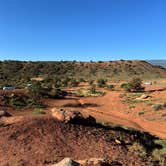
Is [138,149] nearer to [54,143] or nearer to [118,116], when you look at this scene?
[54,143]

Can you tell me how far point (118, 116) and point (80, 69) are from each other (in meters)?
76.9

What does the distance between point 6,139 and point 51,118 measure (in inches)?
114

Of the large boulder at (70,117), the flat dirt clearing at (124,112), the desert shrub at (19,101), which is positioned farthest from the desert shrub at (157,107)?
the large boulder at (70,117)

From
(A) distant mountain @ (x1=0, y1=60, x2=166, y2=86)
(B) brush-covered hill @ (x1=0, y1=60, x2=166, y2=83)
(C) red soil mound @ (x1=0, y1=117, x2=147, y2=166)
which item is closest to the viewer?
(C) red soil mound @ (x1=0, y1=117, x2=147, y2=166)

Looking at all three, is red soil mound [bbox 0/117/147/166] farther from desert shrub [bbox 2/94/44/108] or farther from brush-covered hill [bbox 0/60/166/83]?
brush-covered hill [bbox 0/60/166/83]

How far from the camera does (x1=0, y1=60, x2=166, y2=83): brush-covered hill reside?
9544 cm

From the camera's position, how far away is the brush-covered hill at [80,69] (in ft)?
313

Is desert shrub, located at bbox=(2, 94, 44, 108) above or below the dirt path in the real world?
above

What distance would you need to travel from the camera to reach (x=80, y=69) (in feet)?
343

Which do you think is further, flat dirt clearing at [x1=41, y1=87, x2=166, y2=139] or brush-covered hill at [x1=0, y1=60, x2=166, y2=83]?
brush-covered hill at [x1=0, y1=60, x2=166, y2=83]

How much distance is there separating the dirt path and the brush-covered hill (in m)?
55.1

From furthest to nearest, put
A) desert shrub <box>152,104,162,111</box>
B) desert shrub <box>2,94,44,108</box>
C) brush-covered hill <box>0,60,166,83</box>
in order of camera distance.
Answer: brush-covered hill <box>0,60,166,83</box>
desert shrub <box>2,94,44,108</box>
desert shrub <box>152,104,162,111</box>

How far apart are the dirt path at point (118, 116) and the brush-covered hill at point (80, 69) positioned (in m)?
55.1

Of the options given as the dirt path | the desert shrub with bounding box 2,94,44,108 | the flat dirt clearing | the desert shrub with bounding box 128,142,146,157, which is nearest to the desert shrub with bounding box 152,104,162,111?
the flat dirt clearing
